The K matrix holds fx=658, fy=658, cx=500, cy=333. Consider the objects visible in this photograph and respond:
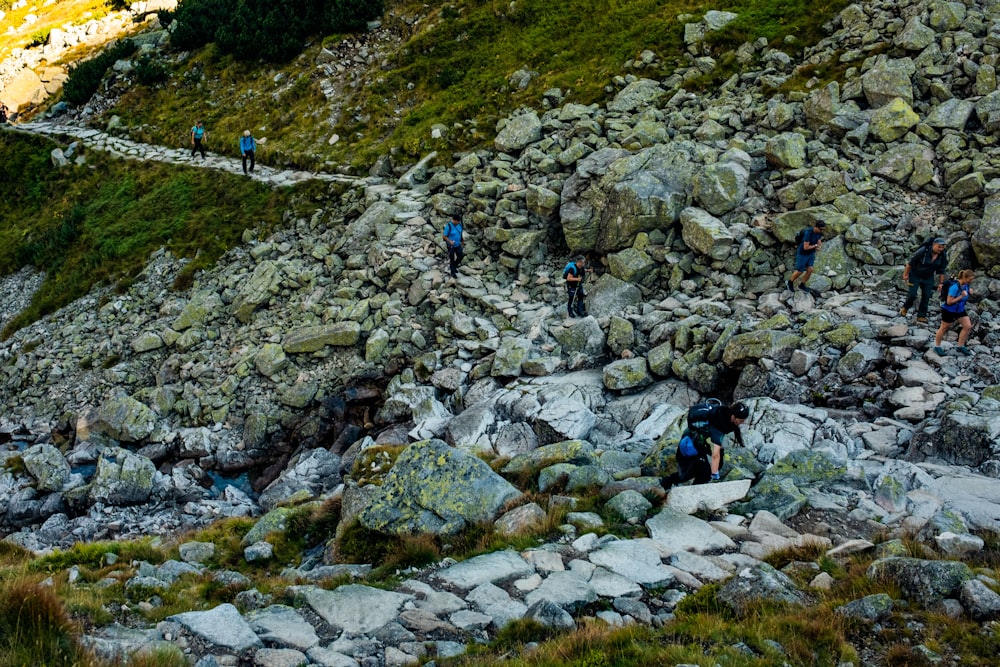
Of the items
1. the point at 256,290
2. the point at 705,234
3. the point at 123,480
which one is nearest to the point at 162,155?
the point at 256,290

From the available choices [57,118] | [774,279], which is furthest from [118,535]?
[57,118]

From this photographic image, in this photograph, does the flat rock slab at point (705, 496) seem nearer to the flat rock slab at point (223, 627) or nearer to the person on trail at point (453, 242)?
the flat rock slab at point (223, 627)

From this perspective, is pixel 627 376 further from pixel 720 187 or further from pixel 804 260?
pixel 720 187

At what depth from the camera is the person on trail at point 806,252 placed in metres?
19.4

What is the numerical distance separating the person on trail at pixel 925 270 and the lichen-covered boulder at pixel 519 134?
609 inches

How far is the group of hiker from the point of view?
33.1 metres

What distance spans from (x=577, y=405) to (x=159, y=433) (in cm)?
1489

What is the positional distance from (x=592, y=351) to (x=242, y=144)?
22.5 meters

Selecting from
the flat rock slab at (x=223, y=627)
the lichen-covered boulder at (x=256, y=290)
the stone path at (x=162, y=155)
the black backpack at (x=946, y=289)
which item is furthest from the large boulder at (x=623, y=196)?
the flat rock slab at (x=223, y=627)

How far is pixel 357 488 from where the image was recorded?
1423 centimetres

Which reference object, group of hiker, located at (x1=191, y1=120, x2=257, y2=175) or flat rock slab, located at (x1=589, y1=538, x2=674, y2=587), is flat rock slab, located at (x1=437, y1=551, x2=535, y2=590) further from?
group of hiker, located at (x1=191, y1=120, x2=257, y2=175)

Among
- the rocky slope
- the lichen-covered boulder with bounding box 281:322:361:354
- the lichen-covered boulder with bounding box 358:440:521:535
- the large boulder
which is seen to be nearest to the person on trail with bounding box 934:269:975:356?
the rocky slope

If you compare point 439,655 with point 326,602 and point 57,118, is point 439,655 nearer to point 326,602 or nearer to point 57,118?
point 326,602

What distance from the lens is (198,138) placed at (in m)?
36.3
